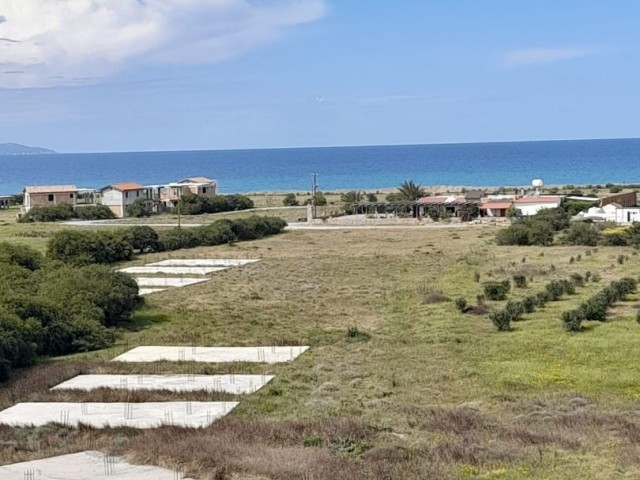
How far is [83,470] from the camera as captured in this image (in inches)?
585

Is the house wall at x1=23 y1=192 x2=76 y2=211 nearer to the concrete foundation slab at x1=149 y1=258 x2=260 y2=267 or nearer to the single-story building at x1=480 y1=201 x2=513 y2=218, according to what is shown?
the single-story building at x1=480 y1=201 x2=513 y2=218

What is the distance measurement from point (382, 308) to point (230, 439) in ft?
60.8

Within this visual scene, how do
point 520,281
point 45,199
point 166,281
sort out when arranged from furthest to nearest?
point 45,199, point 166,281, point 520,281

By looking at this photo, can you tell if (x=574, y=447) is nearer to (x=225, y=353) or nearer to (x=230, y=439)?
(x=230, y=439)

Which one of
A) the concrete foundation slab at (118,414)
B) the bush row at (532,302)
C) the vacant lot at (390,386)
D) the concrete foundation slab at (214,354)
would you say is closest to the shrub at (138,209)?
the vacant lot at (390,386)

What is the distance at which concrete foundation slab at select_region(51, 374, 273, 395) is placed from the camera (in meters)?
21.3

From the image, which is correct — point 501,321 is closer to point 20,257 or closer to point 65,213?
point 20,257

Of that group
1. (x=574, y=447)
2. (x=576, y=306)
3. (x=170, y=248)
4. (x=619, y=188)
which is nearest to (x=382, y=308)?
(x=576, y=306)

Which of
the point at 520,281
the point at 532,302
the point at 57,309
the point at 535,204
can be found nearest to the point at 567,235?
the point at 535,204

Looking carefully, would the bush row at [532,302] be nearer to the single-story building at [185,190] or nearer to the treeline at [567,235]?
the treeline at [567,235]

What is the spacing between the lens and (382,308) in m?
34.2

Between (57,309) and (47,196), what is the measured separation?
63.3 m

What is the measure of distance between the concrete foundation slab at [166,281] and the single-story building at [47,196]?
45.7 metres

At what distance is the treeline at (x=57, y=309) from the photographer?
2509 cm
